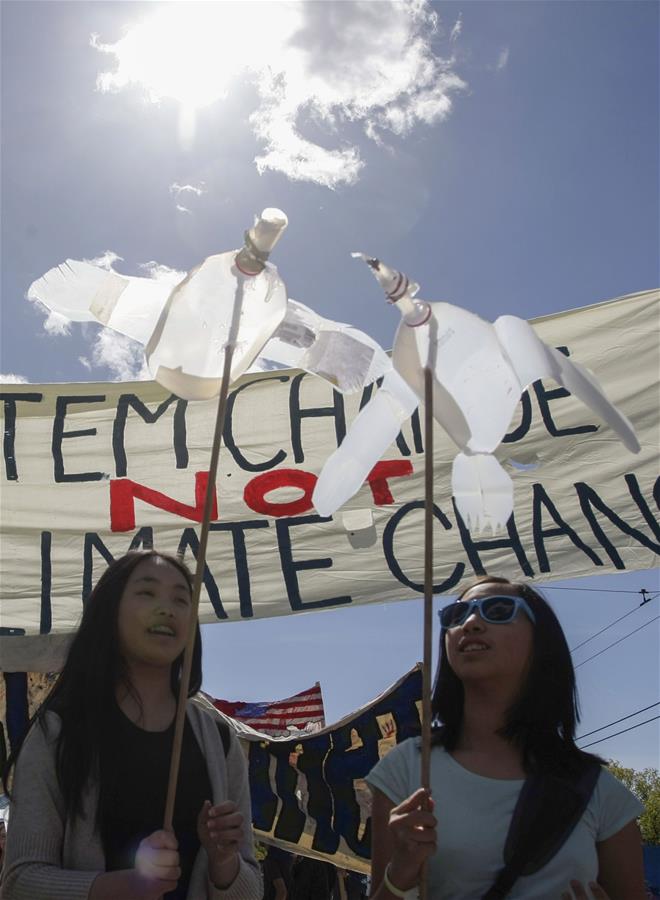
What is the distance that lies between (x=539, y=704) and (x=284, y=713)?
4.72m

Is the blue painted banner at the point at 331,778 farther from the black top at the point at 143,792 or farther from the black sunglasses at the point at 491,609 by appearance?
the black top at the point at 143,792

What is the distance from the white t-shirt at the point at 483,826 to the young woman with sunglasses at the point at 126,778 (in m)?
0.36

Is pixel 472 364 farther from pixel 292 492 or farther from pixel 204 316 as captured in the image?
pixel 292 492

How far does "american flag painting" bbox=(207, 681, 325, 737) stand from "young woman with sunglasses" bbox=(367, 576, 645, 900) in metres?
4.39

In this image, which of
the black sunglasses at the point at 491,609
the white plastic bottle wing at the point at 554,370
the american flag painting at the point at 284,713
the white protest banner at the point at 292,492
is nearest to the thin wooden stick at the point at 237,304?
the white plastic bottle wing at the point at 554,370

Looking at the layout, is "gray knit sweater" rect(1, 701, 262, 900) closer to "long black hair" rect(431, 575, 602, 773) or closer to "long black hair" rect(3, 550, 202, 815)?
"long black hair" rect(3, 550, 202, 815)

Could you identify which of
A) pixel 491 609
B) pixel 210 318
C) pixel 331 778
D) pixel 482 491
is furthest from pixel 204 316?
pixel 331 778

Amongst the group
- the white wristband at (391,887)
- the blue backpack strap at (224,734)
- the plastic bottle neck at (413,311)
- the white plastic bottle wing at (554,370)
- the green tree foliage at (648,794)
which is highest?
the plastic bottle neck at (413,311)

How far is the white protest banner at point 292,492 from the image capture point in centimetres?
325

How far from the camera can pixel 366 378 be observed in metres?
1.99

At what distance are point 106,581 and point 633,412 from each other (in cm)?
225

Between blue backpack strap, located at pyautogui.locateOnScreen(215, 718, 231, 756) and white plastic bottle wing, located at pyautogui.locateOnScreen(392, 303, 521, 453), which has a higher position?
white plastic bottle wing, located at pyautogui.locateOnScreen(392, 303, 521, 453)

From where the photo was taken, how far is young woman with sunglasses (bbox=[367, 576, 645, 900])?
5.15ft

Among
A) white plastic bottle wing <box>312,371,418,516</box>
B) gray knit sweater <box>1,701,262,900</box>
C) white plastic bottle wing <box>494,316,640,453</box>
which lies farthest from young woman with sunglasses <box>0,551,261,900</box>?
white plastic bottle wing <box>494,316,640,453</box>
